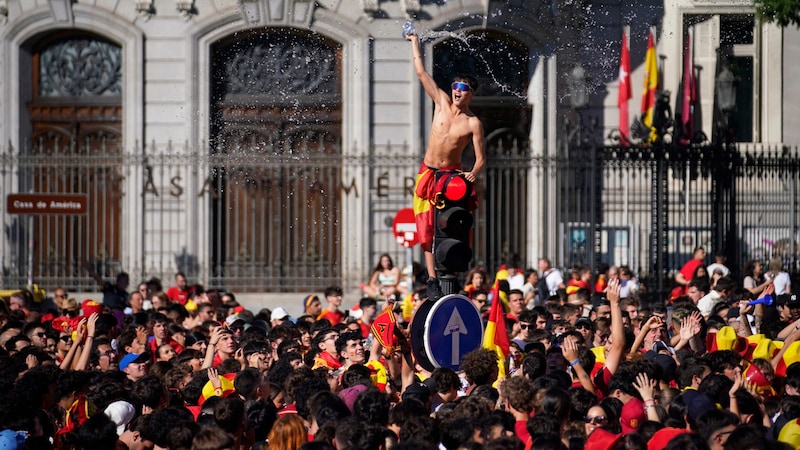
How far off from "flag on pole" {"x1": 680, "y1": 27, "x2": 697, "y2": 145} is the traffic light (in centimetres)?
1359

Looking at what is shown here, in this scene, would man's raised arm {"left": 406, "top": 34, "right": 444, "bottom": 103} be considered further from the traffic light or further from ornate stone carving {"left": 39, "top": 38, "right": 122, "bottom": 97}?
ornate stone carving {"left": 39, "top": 38, "right": 122, "bottom": 97}

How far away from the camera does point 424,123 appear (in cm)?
2411

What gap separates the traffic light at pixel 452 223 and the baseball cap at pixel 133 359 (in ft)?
7.78

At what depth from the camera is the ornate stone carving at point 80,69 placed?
82.0 ft

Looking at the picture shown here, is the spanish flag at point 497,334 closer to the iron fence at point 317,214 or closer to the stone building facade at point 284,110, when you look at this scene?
the iron fence at point 317,214

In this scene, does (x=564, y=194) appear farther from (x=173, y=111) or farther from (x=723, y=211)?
(x=173, y=111)

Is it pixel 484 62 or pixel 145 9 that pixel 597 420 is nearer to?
pixel 484 62

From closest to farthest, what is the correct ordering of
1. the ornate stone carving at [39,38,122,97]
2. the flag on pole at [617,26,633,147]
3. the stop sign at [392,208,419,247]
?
the stop sign at [392,208,419,247], the flag on pole at [617,26,633,147], the ornate stone carving at [39,38,122,97]

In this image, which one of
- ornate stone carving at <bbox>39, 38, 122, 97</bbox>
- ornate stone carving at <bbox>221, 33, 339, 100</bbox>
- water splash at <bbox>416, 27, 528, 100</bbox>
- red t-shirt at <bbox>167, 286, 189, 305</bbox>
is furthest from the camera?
ornate stone carving at <bbox>39, 38, 122, 97</bbox>

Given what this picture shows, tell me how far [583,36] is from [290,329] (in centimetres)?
1298

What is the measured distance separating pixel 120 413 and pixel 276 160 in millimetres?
13665

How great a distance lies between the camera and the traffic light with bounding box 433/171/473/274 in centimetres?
1062

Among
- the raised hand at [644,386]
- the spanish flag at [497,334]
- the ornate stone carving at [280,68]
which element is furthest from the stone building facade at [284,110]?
the raised hand at [644,386]

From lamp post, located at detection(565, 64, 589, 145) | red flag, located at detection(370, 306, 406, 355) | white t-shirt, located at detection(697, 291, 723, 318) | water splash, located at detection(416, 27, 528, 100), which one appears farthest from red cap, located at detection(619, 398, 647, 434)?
water splash, located at detection(416, 27, 528, 100)
